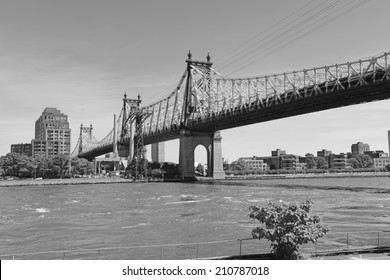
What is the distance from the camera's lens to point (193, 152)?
14338cm

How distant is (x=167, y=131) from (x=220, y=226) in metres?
124

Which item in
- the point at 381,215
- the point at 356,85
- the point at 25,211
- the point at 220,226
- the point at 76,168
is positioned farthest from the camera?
the point at 76,168

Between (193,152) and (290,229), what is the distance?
416ft

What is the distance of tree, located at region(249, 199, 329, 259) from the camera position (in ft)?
53.4

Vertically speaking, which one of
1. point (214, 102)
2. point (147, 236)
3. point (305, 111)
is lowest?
point (147, 236)

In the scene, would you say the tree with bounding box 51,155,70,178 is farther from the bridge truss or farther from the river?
the river

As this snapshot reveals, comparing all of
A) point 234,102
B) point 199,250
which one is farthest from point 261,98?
point 199,250

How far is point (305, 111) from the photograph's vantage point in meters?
98.1

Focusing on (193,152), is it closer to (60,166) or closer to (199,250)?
(60,166)

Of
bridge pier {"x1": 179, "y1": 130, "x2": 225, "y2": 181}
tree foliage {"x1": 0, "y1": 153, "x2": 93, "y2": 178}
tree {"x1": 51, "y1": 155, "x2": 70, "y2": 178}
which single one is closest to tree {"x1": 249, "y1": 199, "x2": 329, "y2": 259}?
bridge pier {"x1": 179, "y1": 130, "x2": 225, "y2": 181}

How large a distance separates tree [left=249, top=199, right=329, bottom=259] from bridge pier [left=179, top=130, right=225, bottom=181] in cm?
12140

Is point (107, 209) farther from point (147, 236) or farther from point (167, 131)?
point (167, 131)
